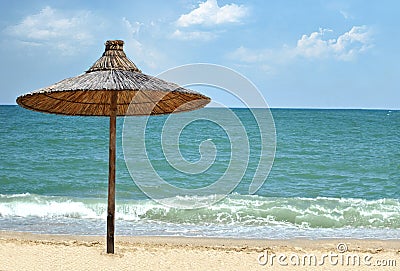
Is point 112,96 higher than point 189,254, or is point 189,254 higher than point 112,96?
point 112,96

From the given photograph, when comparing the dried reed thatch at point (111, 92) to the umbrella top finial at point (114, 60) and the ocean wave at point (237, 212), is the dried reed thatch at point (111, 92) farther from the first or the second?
the ocean wave at point (237, 212)

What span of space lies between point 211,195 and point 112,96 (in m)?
6.76

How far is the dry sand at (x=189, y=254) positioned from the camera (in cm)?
560

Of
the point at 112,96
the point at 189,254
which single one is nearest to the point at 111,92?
the point at 112,96

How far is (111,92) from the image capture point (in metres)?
5.58

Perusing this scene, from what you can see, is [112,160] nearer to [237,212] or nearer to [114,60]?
[114,60]

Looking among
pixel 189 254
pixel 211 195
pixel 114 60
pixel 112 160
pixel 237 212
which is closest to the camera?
pixel 114 60

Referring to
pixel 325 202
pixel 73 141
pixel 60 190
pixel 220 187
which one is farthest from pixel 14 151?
pixel 325 202

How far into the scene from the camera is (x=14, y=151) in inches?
813

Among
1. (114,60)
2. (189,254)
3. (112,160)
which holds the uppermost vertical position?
(114,60)

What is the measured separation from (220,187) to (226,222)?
434 centimetres

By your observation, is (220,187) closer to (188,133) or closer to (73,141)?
(73,141)

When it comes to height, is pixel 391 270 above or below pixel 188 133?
below

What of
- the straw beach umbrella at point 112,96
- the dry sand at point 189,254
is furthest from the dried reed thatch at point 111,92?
the dry sand at point 189,254
